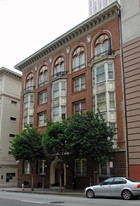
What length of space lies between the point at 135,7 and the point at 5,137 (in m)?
28.7

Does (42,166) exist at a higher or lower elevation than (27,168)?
higher

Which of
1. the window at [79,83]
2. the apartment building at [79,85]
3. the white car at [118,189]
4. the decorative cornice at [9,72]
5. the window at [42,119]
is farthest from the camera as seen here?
the decorative cornice at [9,72]

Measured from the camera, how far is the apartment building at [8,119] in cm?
4022

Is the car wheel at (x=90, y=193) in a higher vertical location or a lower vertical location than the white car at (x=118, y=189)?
lower

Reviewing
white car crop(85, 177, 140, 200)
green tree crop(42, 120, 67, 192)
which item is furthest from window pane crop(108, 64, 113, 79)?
white car crop(85, 177, 140, 200)

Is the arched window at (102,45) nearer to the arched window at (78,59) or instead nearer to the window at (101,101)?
the arched window at (78,59)

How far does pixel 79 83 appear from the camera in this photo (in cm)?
2953

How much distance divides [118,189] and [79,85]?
1590 centimetres

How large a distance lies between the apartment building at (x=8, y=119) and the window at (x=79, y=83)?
1730 cm

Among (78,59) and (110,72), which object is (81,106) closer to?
(110,72)

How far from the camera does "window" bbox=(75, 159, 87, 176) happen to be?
86.6 feet

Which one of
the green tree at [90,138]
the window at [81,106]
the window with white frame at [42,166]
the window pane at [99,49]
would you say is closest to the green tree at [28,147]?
the window with white frame at [42,166]

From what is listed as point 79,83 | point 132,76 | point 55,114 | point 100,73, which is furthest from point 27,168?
point 132,76

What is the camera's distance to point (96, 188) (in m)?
17.1
